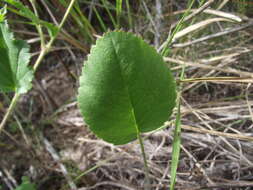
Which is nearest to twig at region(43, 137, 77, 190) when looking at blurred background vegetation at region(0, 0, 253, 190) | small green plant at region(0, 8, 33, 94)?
blurred background vegetation at region(0, 0, 253, 190)

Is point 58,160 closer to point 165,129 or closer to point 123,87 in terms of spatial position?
point 165,129

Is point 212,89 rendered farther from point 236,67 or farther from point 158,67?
point 158,67

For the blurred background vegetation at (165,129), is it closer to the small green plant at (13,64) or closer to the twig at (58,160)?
the twig at (58,160)

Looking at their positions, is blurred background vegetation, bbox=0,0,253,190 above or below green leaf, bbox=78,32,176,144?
below

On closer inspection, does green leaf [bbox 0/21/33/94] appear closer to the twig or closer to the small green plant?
the small green plant

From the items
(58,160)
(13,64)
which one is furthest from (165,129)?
(13,64)

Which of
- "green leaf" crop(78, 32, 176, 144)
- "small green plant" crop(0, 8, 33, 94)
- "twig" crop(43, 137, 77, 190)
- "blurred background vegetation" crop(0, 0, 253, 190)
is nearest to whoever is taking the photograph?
"green leaf" crop(78, 32, 176, 144)
